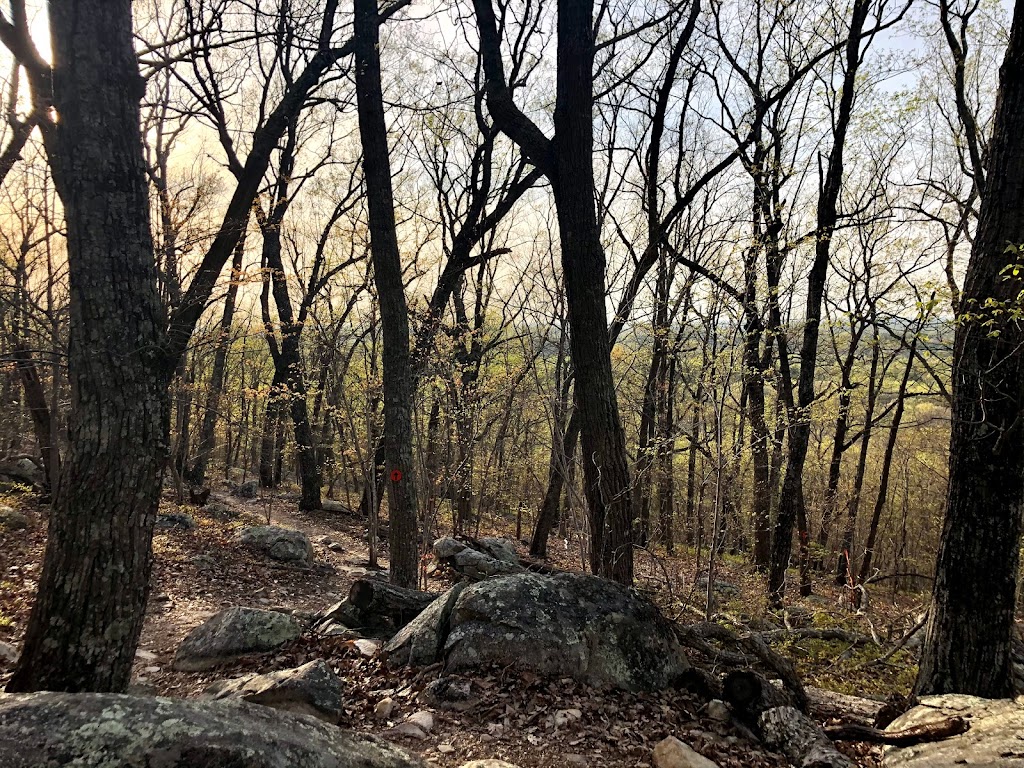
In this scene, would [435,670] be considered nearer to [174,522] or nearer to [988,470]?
[988,470]

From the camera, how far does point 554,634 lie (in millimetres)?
4004

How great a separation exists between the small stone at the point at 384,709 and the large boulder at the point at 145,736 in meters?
1.40

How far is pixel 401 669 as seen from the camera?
162 inches

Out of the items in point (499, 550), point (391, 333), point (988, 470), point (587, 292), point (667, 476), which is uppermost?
point (587, 292)

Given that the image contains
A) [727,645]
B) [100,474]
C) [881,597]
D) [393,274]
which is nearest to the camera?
[100,474]

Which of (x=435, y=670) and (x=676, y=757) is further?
(x=435, y=670)

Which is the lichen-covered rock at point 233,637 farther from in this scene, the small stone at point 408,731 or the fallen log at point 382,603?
the small stone at point 408,731

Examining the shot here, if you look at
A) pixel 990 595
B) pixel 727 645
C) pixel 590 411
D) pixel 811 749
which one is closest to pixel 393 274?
pixel 590 411

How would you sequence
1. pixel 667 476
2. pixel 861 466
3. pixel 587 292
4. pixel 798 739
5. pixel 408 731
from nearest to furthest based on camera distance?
1. pixel 798 739
2. pixel 408 731
3. pixel 587 292
4. pixel 667 476
5. pixel 861 466

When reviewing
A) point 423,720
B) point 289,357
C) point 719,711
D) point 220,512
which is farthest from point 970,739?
point 289,357

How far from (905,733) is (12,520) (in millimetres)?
10524

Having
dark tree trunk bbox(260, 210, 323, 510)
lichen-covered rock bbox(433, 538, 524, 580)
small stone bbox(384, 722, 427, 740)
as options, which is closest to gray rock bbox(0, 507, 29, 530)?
dark tree trunk bbox(260, 210, 323, 510)

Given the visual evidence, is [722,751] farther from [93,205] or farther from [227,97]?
[227,97]

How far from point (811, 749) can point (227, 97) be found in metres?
12.3
